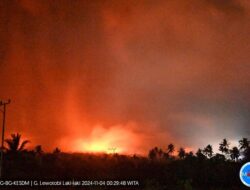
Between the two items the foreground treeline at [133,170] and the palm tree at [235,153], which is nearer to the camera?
the foreground treeline at [133,170]

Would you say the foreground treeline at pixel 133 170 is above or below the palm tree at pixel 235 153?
below

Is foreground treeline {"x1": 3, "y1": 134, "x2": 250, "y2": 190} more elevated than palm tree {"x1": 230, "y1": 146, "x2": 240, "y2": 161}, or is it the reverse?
palm tree {"x1": 230, "y1": 146, "x2": 240, "y2": 161}

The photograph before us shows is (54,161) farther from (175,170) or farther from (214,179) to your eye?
(214,179)

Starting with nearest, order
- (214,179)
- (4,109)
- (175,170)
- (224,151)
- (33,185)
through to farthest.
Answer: (33,185), (214,179), (175,170), (4,109), (224,151)

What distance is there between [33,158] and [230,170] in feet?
76.2

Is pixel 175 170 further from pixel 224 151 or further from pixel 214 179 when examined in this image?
pixel 224 151

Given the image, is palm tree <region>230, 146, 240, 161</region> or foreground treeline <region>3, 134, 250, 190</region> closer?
foreground treeline <region>3, 134, 250, 190</region>

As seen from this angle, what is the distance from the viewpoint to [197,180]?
104 ft

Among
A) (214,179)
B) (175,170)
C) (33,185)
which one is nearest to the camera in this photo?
(33,185)

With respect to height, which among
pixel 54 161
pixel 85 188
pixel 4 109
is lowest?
pixel 85 188

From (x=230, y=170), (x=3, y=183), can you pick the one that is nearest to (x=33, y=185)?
(x=3, y=183)

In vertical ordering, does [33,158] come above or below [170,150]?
below

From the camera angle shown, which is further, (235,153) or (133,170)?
(235,153)

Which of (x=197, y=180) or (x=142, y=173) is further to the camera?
(x=142, y=173)
